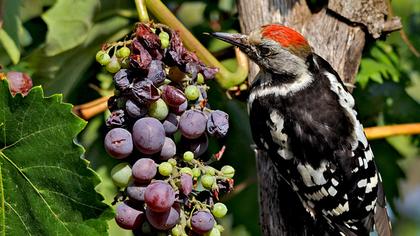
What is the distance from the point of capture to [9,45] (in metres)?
2.05

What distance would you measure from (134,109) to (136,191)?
5.9 inches

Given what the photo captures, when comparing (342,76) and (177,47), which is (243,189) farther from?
(177,47)

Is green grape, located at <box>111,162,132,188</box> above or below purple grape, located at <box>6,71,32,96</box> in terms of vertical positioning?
below

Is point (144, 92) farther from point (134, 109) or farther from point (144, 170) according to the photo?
point (144, 170)

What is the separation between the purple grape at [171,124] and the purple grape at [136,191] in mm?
116

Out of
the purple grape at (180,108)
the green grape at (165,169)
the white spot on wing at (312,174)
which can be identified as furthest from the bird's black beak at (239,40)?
the green grape at (165,169)

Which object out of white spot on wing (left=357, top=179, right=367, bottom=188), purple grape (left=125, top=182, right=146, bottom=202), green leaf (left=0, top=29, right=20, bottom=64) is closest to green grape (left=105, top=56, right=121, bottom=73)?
purple grape (left=125, top=182, right=146, bottom=202)

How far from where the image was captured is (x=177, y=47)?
153 centimetres

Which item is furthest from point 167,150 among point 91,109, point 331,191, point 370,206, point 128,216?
point 370,206

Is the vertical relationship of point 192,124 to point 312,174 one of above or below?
above

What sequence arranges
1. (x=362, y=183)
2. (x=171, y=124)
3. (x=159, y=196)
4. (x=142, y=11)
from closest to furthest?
1. (x=159, y=196)
2. (x=171, y=124)
3. (x=142, y=11)
4. (x=362, y=183)

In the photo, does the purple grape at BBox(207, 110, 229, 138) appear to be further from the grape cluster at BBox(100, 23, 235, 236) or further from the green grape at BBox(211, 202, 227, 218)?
the green grape at BBox(211, 202, 227, 218)

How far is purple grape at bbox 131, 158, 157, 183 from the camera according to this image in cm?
148

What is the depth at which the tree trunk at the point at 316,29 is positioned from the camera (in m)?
1.94
